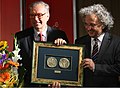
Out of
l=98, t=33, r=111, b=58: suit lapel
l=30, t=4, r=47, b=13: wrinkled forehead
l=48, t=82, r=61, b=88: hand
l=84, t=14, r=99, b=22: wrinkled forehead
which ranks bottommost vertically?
l=48, t=82, r=61, b=88: hand

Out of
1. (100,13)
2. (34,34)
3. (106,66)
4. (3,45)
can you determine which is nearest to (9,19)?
(34,34)

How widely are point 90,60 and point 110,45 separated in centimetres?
22

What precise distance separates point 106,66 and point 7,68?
87cm

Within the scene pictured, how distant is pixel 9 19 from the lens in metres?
4.50

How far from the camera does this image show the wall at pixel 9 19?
14.6 feet

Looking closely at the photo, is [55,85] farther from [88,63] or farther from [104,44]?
[104,44]

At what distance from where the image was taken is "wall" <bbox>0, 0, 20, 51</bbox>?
4.45 meters

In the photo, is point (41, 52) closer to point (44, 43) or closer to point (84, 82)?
point (44, 43)

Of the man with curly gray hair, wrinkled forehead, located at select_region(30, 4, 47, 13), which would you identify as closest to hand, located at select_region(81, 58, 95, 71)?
the man with curly gray hair

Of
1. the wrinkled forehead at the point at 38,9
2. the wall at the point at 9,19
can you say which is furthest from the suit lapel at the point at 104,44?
the wall at the point at 9,19

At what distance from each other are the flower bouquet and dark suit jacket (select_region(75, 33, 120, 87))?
2.56 feet

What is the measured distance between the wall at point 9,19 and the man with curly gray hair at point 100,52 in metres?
2.17

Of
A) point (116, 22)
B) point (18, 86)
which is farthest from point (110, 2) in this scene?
point (18, 86)

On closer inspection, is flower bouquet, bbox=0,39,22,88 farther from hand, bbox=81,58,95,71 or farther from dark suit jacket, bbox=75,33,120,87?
dark suit jacket, bbox=75,33,120,87
